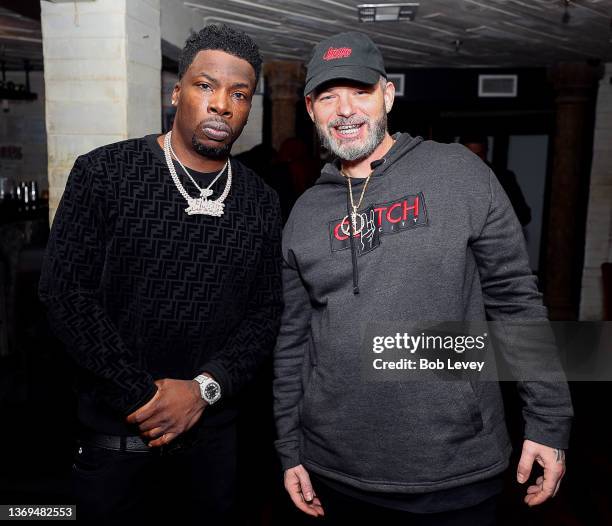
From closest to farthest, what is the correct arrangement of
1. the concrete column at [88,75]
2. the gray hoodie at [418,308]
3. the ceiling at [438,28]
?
1. the gray hoodie at [418,308]
2. the concrete column at [88,75]
3. the ceiling at [438,28]

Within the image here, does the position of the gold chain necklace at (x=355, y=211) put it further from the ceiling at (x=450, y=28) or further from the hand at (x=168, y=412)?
the ceiling at (x=450, y=28)

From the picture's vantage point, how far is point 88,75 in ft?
9.21

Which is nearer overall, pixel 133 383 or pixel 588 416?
pixel 133 383

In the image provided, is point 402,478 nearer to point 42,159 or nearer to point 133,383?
point 133,383

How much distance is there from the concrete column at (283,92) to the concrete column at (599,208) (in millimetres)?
3261

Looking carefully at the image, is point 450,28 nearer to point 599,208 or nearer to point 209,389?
point 599,208

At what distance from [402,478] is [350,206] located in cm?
66

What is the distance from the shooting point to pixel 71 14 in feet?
9.18

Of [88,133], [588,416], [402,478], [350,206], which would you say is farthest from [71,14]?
[588,416]

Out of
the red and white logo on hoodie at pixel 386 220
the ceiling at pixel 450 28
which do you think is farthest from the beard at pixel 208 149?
the ceiling at pixel 450 28

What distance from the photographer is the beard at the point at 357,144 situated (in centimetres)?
144

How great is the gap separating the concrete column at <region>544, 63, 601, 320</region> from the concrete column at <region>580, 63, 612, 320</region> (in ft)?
0.37

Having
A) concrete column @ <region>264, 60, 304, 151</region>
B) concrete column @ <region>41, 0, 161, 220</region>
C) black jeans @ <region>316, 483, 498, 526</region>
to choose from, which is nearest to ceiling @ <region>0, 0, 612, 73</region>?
concrete column @ <region>264, 60, 304, 151</region>

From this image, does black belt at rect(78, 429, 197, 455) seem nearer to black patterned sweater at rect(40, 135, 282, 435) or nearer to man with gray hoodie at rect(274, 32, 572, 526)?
black patterned sweater at rect(40, 135, 282, 435)
